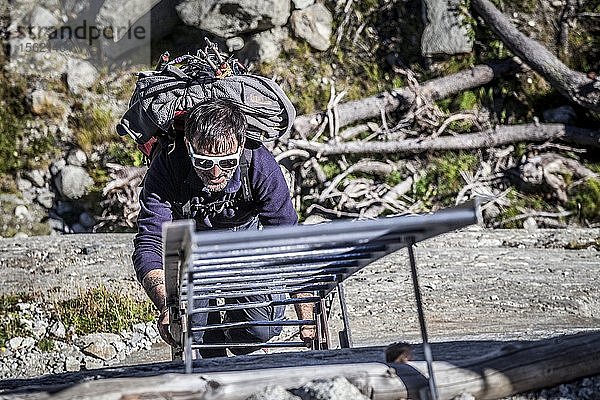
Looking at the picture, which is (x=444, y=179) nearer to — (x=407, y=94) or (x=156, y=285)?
(x=407, y=94)

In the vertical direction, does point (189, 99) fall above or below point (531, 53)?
below

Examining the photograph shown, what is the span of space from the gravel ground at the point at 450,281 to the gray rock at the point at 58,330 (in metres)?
0.38

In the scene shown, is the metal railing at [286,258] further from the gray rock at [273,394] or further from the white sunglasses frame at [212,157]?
the white sunglasses frame at [212,157]

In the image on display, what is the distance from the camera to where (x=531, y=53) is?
9.49m

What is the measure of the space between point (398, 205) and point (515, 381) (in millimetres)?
5912

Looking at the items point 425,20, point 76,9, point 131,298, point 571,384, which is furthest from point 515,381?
point 76,9

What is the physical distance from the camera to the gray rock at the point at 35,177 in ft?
32.9

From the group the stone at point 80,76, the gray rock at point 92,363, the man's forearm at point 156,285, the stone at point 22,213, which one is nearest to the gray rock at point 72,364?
the gray rock at point 92,363

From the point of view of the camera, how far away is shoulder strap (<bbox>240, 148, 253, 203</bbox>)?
4.38 metres

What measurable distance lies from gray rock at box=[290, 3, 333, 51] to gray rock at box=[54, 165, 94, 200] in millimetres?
3084

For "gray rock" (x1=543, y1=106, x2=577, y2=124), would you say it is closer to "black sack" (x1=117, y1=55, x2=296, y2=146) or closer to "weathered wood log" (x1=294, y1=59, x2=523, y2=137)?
"weathered wood log" (x1=294, y1=59, x2=523, y2=137)

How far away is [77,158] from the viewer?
9.96 meters

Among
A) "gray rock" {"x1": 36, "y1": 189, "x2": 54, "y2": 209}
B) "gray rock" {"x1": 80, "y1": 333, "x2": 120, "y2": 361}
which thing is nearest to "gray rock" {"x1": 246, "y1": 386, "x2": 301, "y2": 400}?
"gray rock" {"x1": 80, "y1": 333, "x2": 120, "y2": 361}

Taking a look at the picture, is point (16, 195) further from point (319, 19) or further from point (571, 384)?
point (571, 384)
